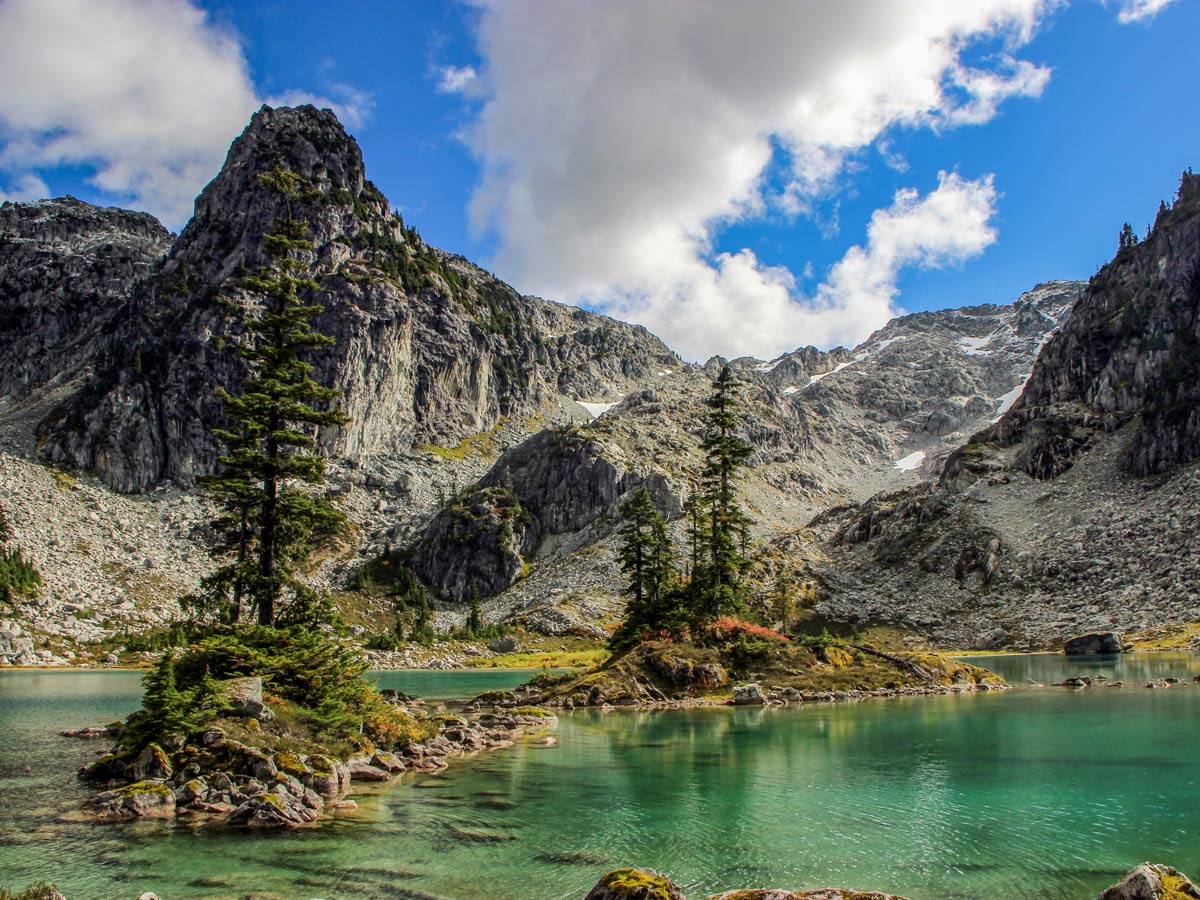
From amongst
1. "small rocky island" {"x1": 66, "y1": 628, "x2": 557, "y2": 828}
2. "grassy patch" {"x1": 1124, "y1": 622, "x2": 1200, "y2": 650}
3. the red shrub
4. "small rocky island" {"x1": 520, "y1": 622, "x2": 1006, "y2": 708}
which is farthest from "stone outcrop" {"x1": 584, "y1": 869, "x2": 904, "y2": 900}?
"grassy patch" {"x1": 1124, "y1": 622, "x2": 1200, "y2": 650}

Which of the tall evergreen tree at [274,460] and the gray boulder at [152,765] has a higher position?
the tall evergreen tree at [274,460]

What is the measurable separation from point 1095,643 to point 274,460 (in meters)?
104

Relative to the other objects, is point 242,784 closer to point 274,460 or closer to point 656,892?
point 274,460

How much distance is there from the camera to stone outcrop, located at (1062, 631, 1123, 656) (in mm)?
94188

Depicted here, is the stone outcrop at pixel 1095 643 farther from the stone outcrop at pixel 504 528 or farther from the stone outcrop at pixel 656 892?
the stone outcrop at pixel 656 892

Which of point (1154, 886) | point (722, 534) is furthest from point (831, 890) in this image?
point (722, 534)

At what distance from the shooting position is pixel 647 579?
2916 inches

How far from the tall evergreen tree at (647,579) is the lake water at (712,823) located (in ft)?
85.8

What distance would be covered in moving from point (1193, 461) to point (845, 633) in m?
68.1

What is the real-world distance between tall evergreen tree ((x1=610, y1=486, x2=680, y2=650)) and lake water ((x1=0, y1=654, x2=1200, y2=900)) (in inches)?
1030

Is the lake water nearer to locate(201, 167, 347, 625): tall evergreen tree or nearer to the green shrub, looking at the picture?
the green shrub

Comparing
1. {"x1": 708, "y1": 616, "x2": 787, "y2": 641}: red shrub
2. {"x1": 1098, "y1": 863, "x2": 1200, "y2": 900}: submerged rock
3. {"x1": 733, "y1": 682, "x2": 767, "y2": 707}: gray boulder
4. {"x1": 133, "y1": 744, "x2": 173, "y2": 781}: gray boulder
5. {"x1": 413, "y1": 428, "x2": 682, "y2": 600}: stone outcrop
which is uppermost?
{"x1": 413, "y1": 428, "x2": 682, "y2": 600}: stone outcrop

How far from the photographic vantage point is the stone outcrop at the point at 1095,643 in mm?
94188

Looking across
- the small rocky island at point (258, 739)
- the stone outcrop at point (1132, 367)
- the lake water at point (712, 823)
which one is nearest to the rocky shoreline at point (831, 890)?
the lake water at point (712, 823)
